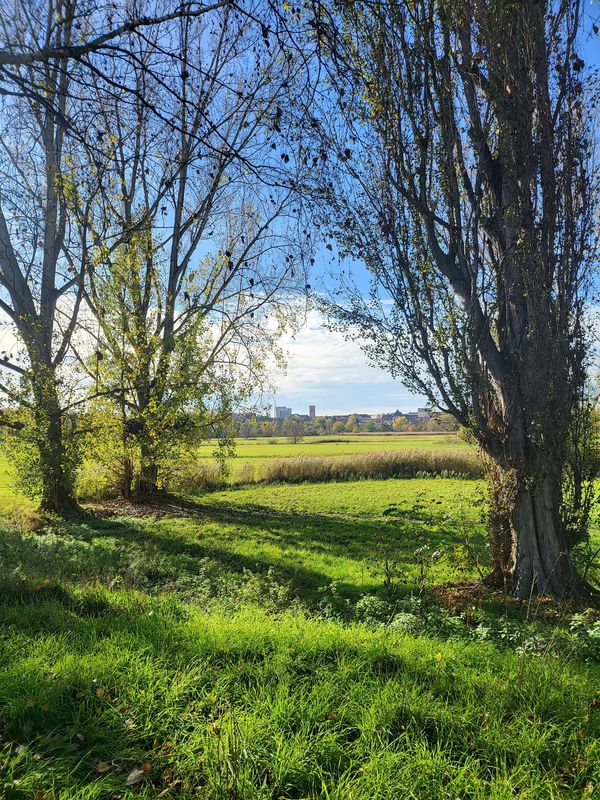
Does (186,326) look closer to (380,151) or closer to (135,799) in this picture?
(380,151)

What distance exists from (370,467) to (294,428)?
22.3 meters

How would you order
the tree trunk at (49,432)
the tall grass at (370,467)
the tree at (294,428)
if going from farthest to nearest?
1. the tree at (294,428)
2. the tall grass at (370,467)
3. the tree trunk at (49,432)

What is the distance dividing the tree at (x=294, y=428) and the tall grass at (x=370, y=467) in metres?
15.5

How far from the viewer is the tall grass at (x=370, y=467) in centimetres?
2980

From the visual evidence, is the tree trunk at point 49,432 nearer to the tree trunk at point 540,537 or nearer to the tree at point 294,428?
the tree trunk at point 540,537

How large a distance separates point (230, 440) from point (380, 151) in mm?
11623

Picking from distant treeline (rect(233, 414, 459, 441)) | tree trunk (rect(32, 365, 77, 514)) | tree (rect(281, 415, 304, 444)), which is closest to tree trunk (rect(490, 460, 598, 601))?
→ tree trunk (rect(32, 365, 77, 514))

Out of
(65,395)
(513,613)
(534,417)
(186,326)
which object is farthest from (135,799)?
(186,326)

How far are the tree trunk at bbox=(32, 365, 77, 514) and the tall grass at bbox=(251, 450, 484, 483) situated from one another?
51.4 ft

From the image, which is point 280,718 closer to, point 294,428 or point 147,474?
point 147,474

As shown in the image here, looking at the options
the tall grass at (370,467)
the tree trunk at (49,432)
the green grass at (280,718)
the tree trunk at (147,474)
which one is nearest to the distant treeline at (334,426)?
the tall grass at (370,467)

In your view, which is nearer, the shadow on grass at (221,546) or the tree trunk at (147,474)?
the shadow on grass at (221,546)

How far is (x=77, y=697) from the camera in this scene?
9.25ft

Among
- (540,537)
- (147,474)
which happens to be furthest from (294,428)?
(540,537)
